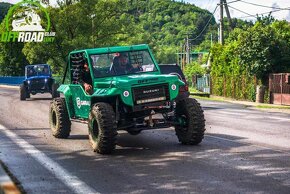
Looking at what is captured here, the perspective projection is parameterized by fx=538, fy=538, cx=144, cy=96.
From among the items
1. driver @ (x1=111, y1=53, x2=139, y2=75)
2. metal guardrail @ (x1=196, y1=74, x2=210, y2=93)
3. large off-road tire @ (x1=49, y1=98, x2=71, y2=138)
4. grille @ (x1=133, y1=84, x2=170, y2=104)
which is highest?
driver @ (x1=111, y1=53, x2=139, y2=75)

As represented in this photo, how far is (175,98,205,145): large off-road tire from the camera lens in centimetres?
1100

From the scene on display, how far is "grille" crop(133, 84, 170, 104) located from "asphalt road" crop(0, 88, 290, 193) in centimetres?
103

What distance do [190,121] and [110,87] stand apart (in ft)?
5.99

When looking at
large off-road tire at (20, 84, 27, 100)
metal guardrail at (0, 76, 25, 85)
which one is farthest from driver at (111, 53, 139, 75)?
metal guardrail at (0, 76, 25, 85)

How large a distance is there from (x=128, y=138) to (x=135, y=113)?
7.41 ft

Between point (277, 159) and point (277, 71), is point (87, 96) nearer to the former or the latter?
point (277, 159)

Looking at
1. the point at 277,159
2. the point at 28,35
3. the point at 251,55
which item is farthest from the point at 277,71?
the point at 28,35

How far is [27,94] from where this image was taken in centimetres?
3325

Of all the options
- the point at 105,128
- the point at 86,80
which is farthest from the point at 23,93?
the point at 105,128

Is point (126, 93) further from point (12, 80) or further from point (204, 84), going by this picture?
point (12, 80)

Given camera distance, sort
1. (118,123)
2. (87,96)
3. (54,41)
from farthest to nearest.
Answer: (54,41) < (87,96) < (118,123)

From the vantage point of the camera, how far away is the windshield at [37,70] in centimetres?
3306

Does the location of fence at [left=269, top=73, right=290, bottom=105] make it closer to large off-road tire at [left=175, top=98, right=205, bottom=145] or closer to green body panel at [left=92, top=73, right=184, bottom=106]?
large off-road tire at [left=175, top=98, right=205, bottom=145]

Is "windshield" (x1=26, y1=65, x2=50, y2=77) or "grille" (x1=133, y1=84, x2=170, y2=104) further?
"windshield" (x1=26, y1=65, x2=50, y2=77)
